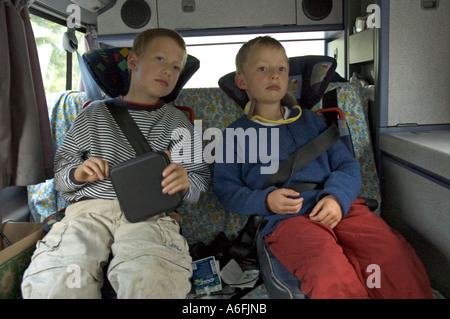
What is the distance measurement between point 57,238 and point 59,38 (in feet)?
7.27

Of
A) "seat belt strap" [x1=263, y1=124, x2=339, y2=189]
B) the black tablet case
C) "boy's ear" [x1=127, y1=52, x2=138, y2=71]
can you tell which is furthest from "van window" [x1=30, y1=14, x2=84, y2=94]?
"seat belt strap" [x1=263, y1=124, x2=339, y2=189]

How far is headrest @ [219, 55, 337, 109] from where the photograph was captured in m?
1.74

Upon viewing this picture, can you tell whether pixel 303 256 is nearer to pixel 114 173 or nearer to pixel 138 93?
pixel 114 173

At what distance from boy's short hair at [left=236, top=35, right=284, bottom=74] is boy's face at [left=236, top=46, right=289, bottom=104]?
20 mm

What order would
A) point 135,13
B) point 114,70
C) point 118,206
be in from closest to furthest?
point 118,206 < point 114,70 < point 135,13

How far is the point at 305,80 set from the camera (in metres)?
1.79

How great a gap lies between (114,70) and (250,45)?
0.66 m

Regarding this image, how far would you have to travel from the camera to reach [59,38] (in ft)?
9.71

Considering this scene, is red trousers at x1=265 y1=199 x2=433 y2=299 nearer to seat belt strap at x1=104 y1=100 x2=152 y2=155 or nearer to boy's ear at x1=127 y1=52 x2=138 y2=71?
seat belt strap at x1=104 y1=100 x2=152 y2=155

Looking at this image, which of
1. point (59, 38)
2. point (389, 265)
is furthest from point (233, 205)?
point (59, 38)

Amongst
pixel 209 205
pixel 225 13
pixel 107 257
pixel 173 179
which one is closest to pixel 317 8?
pixel 225 13

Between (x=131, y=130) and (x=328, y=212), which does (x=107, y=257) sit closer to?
(x=131, y=130)

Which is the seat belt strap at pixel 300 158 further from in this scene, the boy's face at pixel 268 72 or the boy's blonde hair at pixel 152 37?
the boy's blonde hair at pixel 152 37

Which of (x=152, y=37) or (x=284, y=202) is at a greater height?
(x=152, y=37)
